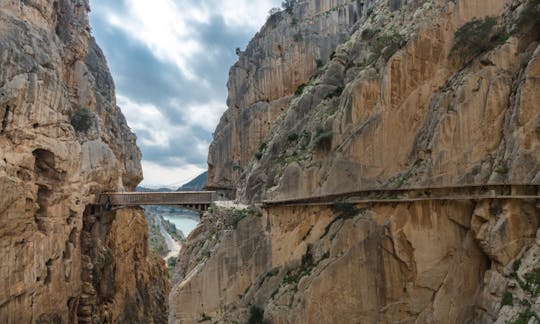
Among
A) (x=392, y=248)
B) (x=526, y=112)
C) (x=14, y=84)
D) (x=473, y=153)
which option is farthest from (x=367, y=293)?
(x=14, y=84)

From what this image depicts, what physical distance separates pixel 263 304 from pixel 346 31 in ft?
87.4

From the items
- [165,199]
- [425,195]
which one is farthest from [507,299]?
[165,199]

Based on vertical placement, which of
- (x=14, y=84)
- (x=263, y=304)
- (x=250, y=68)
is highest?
(x=250, y=68)

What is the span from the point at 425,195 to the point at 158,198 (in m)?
24.3

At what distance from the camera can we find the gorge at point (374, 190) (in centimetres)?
1431

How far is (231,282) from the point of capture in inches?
754

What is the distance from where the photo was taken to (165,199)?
3381 cm

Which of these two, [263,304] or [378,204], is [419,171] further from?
[263,304]

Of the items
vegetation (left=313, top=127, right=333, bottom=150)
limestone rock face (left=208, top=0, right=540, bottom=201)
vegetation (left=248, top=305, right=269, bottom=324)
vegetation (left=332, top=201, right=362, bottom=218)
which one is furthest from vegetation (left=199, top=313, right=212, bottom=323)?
vegetation (left=313, top=127, right=333, bottom=150)

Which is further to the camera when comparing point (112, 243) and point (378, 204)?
point (112, 243)

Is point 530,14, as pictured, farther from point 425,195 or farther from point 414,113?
point 425,195

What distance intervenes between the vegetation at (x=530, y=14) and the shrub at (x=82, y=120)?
104 feet

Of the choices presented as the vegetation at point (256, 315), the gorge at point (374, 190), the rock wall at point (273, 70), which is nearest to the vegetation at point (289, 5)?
the rock wall at point (273, 70)

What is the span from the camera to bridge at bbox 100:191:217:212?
3212 centimetres
